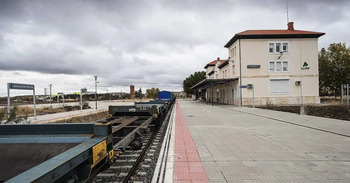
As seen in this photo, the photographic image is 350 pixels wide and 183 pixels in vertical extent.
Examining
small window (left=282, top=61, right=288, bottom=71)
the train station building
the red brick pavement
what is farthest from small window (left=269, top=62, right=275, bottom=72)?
the red brick pavement

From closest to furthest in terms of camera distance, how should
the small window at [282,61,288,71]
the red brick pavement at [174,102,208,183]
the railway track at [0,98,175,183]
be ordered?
the railway track at [0,98,175,183], the red brick pavement at [174,102,208,183], the small window at [282,61,288,71]

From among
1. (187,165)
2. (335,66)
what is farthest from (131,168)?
(335,66)

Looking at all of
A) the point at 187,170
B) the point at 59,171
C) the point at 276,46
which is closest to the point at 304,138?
the point at 187,170

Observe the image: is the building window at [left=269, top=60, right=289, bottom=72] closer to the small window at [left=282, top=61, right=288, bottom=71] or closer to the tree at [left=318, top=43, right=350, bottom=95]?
the small window at [left=282, top=61, right=288, bottom=71]

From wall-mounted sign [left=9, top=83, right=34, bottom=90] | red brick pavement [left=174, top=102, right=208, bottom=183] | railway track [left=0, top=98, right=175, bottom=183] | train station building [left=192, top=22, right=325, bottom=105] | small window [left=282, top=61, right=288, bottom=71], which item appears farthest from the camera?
small window [left=282, top=61, right=288, bottom=71]

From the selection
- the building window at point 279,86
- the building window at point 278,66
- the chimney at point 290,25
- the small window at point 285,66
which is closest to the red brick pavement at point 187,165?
the building window at point 279,86

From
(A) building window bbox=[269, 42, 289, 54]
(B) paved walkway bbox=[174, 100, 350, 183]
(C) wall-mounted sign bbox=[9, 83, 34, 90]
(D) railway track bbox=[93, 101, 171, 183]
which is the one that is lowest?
(D) railway track bbox=[93, 101, 171, 183]

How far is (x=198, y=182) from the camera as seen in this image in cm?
336

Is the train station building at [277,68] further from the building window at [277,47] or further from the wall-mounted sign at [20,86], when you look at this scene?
the wall-mounted sign at [20,86]

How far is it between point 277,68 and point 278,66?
342 millimetres

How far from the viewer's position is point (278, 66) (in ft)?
88.2

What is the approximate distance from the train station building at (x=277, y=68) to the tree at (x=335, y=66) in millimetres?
8600

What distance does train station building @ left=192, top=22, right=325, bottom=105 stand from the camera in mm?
26172

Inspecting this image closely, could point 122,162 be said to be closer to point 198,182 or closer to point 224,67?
point 198,182
